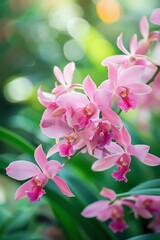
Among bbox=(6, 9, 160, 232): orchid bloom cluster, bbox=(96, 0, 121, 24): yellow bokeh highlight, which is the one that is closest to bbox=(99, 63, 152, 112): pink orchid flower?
bbox=(6, 9, 160, 232): orchid bloom cluster

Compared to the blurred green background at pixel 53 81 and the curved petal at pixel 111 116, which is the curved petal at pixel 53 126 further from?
the blurred green background at pixel 53 81

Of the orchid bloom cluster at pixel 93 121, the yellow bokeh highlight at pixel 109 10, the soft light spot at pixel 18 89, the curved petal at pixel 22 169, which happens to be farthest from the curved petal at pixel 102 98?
the yellow bokeh highlight at pixel 109 10

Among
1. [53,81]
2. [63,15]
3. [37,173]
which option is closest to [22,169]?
[37,173]

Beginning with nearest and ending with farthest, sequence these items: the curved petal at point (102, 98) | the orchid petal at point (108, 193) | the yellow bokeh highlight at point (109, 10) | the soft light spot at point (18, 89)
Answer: the curved petal at point (102, 98)
the orchid petal at point (108, 193)
the soft light spot at point (18, 89)
the yellow bokeh highlight at point (109, 10)

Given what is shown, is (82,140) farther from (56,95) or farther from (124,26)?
(124,26)

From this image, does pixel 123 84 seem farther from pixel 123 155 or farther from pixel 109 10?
pixel 109 10

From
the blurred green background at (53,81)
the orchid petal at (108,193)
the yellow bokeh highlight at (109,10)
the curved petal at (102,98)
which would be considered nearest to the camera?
the curved petal at (102,98)

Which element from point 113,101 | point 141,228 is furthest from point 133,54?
point 141,228
